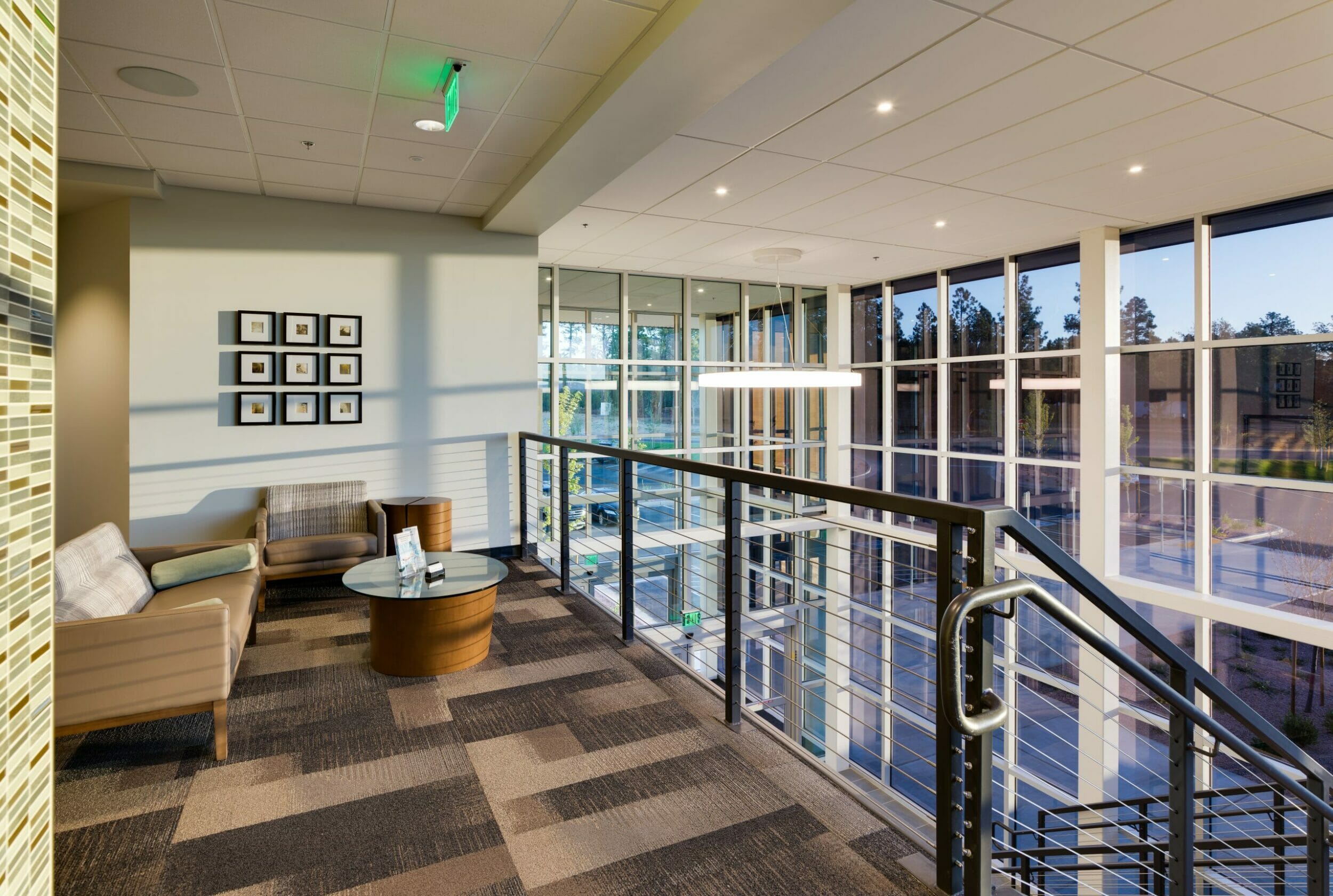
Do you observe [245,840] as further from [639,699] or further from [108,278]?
[108,278]

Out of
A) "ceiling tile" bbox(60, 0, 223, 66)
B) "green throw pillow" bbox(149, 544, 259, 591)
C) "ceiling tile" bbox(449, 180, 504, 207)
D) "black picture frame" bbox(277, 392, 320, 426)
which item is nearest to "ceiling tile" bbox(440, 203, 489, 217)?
"ceiling tile" bbox(449, 180, 504, 207)

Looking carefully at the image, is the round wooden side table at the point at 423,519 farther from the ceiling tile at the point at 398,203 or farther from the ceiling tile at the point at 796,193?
the ceiling tile at the point at 796,193

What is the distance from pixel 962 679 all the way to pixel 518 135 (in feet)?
13.2

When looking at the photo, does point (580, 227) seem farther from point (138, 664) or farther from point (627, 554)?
point (138, 664)

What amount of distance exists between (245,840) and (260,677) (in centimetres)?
145

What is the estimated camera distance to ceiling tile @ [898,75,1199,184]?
3566 mm

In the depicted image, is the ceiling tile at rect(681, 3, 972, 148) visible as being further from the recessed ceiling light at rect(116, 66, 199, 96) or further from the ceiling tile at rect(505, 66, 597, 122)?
the recessed ceiling light at rect(116, 66, 199, 96)

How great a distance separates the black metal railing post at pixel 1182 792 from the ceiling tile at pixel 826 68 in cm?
254

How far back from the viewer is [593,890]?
195 centimetres

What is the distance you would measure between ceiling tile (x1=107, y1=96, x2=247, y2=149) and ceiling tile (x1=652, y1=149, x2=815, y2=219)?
2804mm

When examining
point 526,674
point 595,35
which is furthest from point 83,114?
point 526,674

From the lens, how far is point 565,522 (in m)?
4.75

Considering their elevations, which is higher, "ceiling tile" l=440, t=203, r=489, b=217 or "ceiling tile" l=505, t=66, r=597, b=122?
"ceiling tile" l=440, t=203, r=489, b=217

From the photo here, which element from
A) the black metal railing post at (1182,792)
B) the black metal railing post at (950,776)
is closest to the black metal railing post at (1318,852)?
the black metal railing post at (1182,792)
